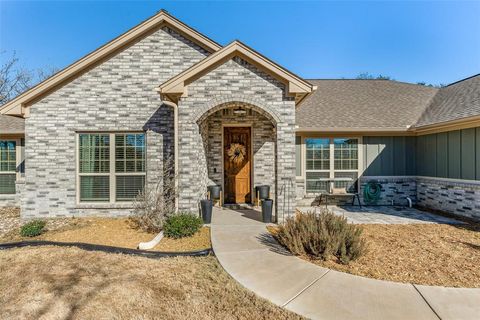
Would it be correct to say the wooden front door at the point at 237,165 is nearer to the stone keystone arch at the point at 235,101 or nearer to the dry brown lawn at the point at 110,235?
the stone keystone arch at the point at 235,101

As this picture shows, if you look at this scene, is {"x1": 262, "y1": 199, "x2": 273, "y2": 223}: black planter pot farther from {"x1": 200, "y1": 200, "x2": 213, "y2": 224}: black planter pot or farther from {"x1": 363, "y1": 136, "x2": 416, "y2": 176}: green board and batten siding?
{"x1": 363, "y1": 136, "x2": 416, "y2": 176}: green board and batten siding

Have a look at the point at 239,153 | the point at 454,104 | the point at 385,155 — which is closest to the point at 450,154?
the point at 385,155

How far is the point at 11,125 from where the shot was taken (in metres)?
9.81

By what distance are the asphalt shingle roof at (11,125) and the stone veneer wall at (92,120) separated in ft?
8.76

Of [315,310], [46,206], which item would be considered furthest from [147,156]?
[315,310]

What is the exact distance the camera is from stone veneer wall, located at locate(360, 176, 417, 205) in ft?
31.8

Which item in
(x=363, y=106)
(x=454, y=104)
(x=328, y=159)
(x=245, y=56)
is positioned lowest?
(x=328, y=159)

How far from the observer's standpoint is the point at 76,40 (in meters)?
13.3

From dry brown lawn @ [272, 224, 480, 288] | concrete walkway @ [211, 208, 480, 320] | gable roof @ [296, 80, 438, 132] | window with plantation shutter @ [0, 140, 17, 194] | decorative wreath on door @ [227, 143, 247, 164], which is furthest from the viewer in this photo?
window with plantation shutter @ [0, 140, 17, 194]

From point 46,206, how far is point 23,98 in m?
3.39

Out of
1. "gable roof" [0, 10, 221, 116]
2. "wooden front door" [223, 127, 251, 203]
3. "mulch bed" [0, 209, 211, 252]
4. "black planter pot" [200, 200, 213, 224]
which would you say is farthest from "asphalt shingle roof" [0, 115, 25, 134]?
"black planter pot" [200, 200, 213, 224]

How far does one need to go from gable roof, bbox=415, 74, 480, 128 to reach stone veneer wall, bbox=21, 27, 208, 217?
9250 mm

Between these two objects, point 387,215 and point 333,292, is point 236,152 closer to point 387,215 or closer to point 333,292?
point 387,215

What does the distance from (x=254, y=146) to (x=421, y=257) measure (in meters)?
5.60
